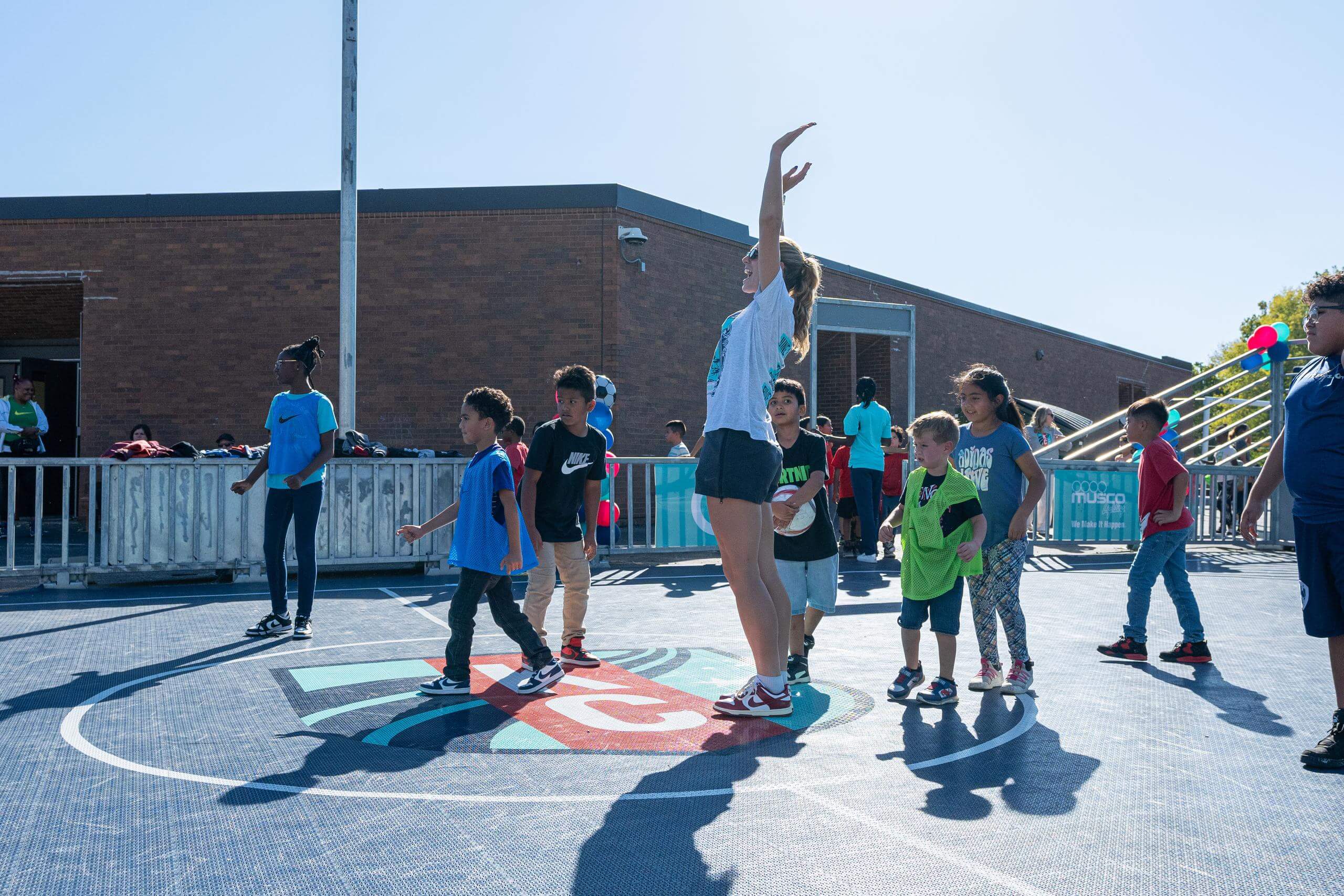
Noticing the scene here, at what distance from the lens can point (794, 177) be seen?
15.1ft

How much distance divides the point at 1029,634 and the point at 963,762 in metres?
3.63

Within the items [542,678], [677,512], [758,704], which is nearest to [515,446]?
[542,678]

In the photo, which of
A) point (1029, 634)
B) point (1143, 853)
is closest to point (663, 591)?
point (1029, 634)

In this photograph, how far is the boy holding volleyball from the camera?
18.1 feet

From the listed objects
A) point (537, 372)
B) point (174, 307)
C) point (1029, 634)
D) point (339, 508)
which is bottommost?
point (1029, 634)

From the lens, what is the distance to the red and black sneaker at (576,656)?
5.82 meters

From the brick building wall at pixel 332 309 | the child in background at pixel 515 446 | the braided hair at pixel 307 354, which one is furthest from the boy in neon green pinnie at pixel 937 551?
the brick building wall at pixel 332 309

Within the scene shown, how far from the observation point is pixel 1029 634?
7230 mm

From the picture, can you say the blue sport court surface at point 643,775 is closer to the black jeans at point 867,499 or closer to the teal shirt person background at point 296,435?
the teal shirt person background at point 296,435

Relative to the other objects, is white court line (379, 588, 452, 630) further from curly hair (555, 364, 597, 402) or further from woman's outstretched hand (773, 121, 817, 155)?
woman's outstretched hand (773, 121, 817, 155)

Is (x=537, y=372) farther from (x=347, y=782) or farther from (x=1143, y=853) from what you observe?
(x=1143, y=853)

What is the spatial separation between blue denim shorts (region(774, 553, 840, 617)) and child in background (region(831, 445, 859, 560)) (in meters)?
6.91

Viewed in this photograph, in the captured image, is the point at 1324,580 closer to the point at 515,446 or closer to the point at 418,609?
the point at 515,446

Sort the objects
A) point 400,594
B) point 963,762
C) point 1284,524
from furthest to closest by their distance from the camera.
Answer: point 1284,524
point 400,594
point 963,762
